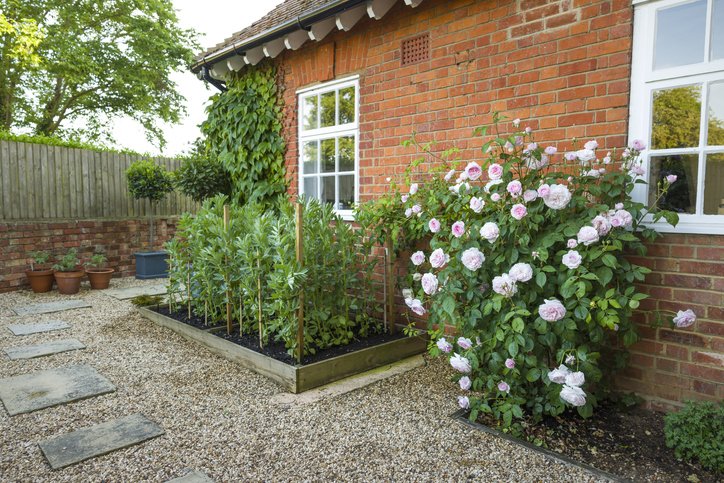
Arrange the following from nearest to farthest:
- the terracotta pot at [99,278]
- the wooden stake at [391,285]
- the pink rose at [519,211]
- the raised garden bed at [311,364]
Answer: the pink rose at [519,211], the raised garden bed at [311,364], the wooden stake at [391,285], the terracotta pot at [99,278]

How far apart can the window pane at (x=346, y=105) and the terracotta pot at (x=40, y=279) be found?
17.3 feet

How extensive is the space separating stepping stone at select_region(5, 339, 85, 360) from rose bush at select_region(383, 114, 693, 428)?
3476mm

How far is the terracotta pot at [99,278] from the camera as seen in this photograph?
710cm

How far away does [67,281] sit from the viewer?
6.69m

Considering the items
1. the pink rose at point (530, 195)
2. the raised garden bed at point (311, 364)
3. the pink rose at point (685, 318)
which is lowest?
the raised garden bed at point (311, 364)

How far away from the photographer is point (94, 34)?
14664 millimetres

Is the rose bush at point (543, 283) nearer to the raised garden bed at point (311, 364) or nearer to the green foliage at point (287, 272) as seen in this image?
the raised garden bed at point (311, 364)

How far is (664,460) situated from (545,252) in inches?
49.7

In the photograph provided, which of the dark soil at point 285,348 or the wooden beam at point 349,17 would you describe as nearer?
the dark soil at point 285,348

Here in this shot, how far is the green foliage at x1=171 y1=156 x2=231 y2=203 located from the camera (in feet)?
19.9

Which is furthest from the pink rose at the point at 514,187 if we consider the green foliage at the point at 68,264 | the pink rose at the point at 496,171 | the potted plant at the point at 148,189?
the green foliage at the point at 68,264

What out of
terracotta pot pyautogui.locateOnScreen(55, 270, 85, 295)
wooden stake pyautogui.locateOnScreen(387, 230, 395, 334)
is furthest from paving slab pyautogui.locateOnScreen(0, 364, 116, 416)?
terracotta pot pyautogui.locateOnScreen(55, 270, 85, 295)

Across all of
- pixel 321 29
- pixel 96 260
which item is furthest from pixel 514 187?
pixel 96 260

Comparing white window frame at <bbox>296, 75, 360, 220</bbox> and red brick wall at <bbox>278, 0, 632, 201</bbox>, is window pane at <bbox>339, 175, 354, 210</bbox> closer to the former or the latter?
white window frame at <bbox>296, 75, 360, 220</bbox>
